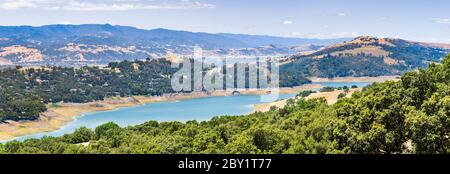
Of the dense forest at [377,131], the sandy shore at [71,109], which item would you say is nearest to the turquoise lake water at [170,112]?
the sandy shore at [71,109]

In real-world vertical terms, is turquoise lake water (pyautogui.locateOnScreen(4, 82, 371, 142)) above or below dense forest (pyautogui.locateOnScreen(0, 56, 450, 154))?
below

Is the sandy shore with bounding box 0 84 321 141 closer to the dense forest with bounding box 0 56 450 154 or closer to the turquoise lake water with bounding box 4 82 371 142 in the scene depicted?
the turquoise lake water with bounding box 4 82 371 142

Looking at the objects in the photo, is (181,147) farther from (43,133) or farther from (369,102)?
(43,133)

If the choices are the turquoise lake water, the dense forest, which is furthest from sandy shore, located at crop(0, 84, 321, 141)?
the dense forest

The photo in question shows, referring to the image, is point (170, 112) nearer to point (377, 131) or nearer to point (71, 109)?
point (71, 109)
